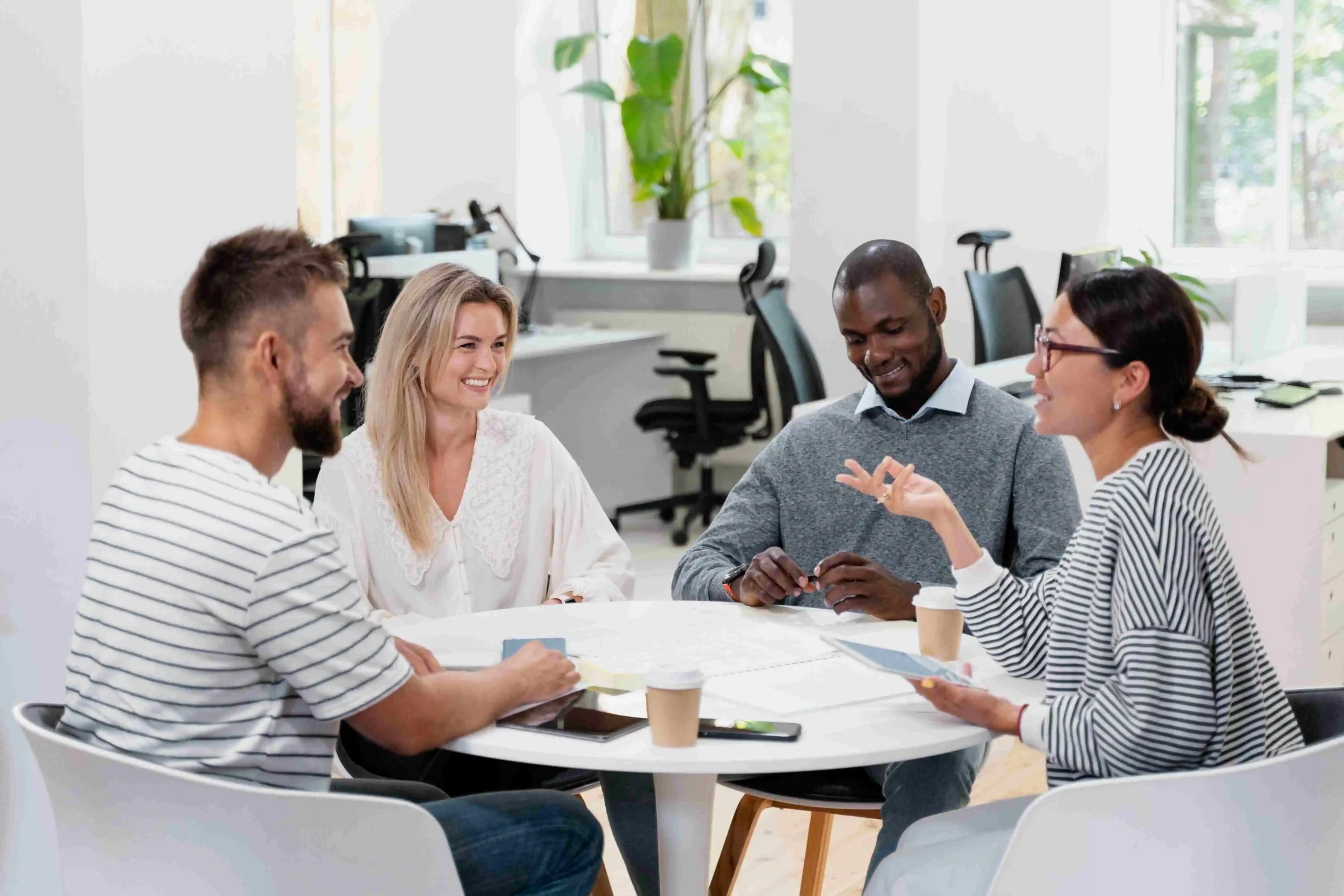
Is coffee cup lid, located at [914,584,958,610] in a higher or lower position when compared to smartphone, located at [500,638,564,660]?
higher

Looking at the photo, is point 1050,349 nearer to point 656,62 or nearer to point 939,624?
point 939,624

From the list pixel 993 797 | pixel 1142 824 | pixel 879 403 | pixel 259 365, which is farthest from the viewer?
pixel 993 797

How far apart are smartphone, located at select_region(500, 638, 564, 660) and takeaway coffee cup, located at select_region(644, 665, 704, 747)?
299 mm

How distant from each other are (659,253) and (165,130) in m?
4.58

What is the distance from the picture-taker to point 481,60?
709 cm

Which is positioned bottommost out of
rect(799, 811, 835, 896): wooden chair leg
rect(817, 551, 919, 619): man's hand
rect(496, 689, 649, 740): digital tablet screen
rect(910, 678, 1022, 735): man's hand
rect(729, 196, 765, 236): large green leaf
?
rect(799, 811, 835, 896): wooden chair leg

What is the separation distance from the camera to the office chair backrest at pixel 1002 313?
5.50 m

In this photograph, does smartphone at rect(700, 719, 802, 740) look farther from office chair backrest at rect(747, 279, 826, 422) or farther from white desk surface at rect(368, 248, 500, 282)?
white desk surface at rect(368, 248, 500, 282)

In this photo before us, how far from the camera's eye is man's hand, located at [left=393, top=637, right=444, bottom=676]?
1893 mm

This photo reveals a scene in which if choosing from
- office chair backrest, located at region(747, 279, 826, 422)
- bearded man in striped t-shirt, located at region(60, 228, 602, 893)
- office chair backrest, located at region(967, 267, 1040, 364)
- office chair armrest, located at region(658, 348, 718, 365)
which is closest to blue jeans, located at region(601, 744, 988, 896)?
bearded man in striped t-shirt, located at region(60, 228, 602, 893)

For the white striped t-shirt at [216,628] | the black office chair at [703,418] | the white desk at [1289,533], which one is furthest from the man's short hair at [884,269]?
the black office chair at [703,418]

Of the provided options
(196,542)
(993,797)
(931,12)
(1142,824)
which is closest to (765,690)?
(1142,824)

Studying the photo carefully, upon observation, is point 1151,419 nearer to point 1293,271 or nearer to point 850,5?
point 1293,271

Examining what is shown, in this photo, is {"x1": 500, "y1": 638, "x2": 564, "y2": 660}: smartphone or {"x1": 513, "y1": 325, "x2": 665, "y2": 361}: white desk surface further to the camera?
{"x1": 513, "y1": 325, "x2": 665, "y2": 361}: white desk surface
